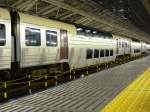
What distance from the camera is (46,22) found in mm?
19188

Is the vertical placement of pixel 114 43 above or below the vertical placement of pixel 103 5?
below

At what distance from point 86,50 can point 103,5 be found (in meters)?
13.0

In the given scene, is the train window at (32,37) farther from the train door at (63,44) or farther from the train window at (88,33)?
the train window at (88,33)

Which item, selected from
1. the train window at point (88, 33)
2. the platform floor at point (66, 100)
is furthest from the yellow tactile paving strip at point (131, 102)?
the train window at point (88, 33)

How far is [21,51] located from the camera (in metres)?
16.1

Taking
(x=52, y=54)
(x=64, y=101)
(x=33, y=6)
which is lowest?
(x=64, y=101)

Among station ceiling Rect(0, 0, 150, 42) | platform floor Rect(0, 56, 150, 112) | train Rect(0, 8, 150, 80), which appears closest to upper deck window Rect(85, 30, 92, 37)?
train Rect(0, 8, 150, 80)

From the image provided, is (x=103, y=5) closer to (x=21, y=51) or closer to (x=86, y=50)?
(x=86, y=50)

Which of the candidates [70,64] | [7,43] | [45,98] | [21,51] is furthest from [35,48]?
[70,64]

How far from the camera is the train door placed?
21170 millimetres

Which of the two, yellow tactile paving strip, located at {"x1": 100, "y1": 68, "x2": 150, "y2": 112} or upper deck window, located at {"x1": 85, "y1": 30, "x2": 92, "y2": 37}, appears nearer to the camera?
yellow tactile paving strip, located at {"x1": 100, "y1": 68, "x2": 150, "y2": 112}

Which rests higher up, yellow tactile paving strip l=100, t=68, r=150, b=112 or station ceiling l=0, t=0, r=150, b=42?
station ceiling l=0, t=0, r=150, b=42

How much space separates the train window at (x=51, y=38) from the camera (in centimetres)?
1919

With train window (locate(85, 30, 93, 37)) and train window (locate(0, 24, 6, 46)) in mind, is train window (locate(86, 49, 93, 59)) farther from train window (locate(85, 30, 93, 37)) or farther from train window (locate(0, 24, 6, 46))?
train window (locate(0, 24, 6, 46))
